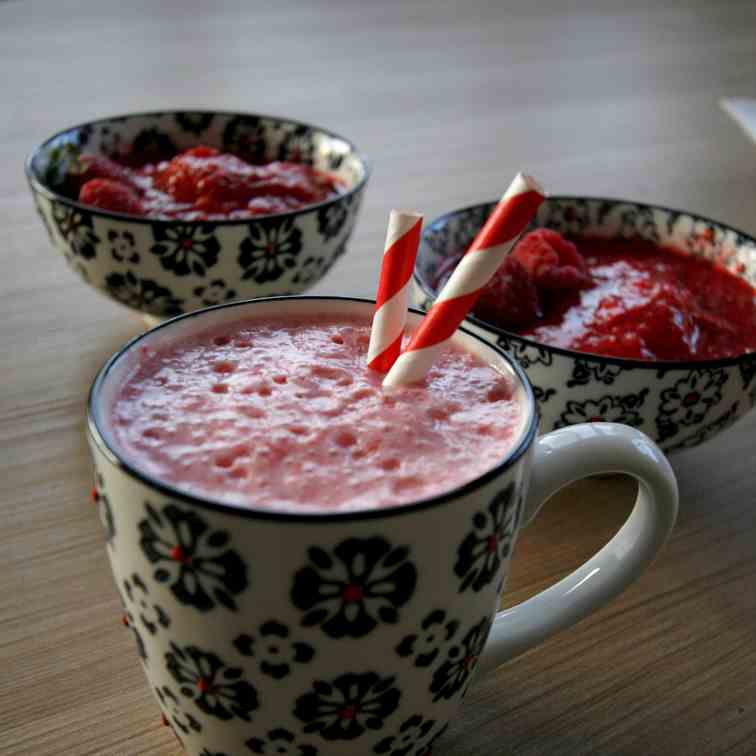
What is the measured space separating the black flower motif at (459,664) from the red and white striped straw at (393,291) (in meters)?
0.17

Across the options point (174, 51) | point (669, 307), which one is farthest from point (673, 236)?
point (174, 51)

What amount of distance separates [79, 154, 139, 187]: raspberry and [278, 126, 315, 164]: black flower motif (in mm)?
226

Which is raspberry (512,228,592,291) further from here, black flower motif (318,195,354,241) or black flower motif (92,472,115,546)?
black flower motif (92,472,115,546)

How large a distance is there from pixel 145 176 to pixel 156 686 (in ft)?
2.37

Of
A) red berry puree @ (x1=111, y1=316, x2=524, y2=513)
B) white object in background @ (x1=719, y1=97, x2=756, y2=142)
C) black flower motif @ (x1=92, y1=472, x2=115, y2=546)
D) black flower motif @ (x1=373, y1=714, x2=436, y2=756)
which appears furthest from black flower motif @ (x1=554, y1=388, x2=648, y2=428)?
white object in background @ (x1=719, y1=97, x2=756, y2=142)

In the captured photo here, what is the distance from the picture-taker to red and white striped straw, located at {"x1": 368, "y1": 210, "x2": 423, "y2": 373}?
606mm

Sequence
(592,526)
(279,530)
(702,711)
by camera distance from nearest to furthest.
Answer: (279,530) < (702,711) < (592,526)

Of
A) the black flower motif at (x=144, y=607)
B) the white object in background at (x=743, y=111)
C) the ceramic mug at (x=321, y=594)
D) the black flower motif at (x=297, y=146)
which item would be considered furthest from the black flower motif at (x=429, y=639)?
the white object in background at (x=743, y=111)

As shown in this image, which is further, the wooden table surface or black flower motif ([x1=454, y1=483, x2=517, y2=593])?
the wooden table surface

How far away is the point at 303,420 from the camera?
561 millimetres

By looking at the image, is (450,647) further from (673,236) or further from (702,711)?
(673,236)

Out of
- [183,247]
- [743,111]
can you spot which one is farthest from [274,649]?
[743,111]

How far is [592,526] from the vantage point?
855 millimetres

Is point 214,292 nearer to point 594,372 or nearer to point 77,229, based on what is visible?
point 77,229
